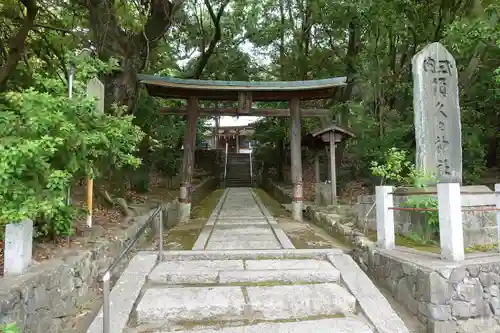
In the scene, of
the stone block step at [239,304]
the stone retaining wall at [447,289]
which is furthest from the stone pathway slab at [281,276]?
the stone retaining wall at [447,289]

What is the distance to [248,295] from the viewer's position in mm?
4277

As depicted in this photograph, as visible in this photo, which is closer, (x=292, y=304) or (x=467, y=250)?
(x=292, y=304)

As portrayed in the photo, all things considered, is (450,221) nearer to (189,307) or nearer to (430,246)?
(430,246)

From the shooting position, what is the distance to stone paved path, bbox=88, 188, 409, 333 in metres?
3.83

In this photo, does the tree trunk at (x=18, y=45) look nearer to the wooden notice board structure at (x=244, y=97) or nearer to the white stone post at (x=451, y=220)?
the wooden notice board structure at (x=244, y=97)

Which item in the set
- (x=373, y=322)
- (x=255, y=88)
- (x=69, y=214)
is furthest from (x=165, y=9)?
(x=373, y=322)

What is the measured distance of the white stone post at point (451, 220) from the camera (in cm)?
414

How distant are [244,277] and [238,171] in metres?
23.0

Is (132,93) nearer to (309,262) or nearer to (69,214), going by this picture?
(69,214)

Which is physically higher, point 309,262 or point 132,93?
point 132,93

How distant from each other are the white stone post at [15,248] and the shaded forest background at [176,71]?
0.46ft

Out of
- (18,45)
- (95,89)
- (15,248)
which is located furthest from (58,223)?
(18,45)

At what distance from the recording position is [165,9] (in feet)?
29.2

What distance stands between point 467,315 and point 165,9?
Answer: 870 cm
